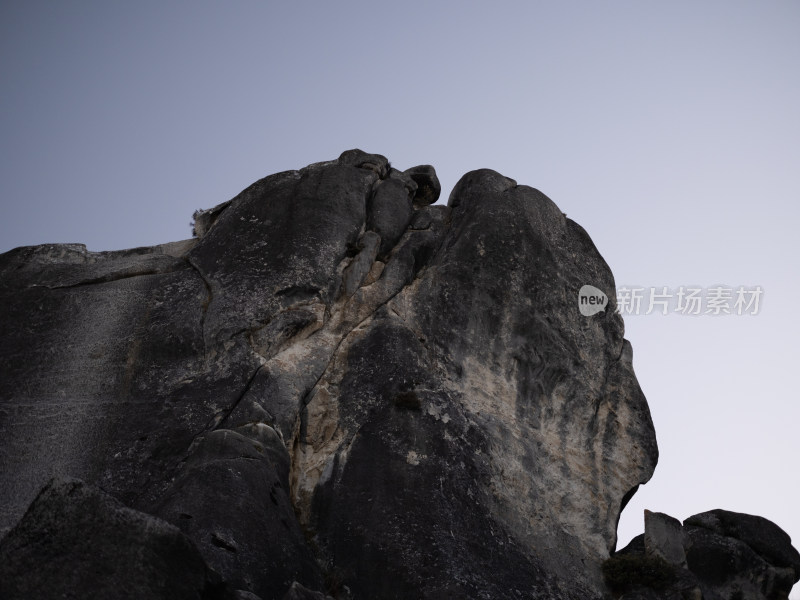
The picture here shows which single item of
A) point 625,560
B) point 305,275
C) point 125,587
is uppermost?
point 305,275

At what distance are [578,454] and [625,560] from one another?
7.74 feet

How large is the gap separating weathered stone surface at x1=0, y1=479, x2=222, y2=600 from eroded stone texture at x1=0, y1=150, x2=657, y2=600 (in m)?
2.04

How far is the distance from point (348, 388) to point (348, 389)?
2 centimetres

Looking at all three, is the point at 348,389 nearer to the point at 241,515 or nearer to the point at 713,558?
the point at 241,515

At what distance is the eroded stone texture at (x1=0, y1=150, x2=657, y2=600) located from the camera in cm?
1443

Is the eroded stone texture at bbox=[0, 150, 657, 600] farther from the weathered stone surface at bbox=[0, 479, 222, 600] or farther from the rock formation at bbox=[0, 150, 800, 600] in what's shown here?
the weathered stone surface at bbox=[0, 479, 222, 600]

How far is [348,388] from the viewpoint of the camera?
1698 cm

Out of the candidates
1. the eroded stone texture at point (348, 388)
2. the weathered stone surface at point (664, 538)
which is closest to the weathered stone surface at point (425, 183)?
the eroded stone texture at point (348, 388)

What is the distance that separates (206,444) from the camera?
586 inches

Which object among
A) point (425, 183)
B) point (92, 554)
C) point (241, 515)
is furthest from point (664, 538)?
point (92, 554)

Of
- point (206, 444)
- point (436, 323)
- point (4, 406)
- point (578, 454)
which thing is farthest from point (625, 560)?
point (4, 406)

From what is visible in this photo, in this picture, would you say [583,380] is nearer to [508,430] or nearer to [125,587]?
[508,430]

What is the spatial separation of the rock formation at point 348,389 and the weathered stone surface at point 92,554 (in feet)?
5.71

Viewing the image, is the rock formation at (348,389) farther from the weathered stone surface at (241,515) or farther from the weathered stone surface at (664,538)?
the weathered stone surface at (664,538)
